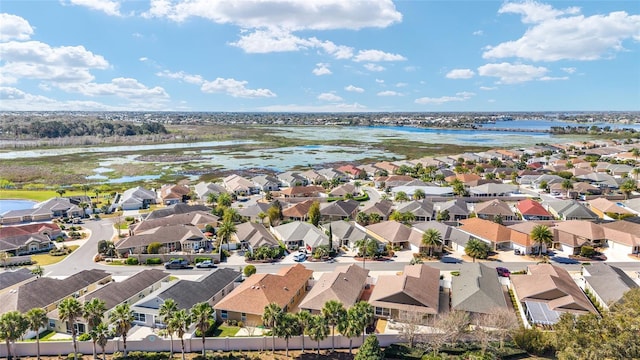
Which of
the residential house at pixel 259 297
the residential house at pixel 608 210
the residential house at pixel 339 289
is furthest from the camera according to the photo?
the residential house at pixel 608 210

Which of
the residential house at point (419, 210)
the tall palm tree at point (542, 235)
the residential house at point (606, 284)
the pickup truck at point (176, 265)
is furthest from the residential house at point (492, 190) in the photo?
the pickup truck at point (176, 265)

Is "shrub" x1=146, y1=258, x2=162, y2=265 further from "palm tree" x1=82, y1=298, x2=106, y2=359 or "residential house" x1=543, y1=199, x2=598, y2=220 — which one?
"residential house" x1=543, y1=199, x2=598, y2=220

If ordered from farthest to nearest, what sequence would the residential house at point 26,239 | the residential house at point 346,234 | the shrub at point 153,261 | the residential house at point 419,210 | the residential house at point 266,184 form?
1. the residential house at point 266,184
2. the residential house at point 419,210
3. the residential house at point 346,234
4. the residential house at point 26,239
5. the shrub at point 153,261

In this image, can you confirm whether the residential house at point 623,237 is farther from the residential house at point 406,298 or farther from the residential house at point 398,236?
the residential house at point 406,298

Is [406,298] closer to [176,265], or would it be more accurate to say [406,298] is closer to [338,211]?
[176,265]

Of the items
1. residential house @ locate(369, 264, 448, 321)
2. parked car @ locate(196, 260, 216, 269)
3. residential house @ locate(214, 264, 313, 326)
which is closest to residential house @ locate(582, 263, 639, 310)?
residential house @ locate(369, 264, 448, 321)

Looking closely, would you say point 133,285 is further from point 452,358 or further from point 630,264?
point 630,264

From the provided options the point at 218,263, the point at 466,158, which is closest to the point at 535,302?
the point at 218,263

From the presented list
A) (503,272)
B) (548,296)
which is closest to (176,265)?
(503,272)
